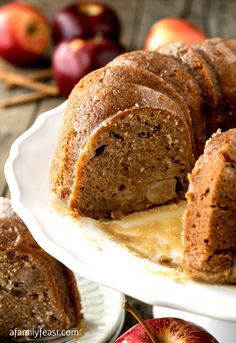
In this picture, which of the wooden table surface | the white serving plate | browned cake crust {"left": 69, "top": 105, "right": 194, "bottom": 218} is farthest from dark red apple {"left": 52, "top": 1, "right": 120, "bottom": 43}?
browned cake crust {"left": 69, "top": 105, "right": 194, "bottom": 218}

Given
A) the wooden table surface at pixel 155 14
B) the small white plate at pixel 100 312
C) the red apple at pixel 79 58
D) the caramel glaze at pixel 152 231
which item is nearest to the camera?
the caramel glaze at pixel 152 231

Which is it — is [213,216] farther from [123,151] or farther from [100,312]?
[100,312]

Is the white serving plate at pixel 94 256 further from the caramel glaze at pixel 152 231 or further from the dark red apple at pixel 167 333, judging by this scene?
the dark red apple at pixel 167 333

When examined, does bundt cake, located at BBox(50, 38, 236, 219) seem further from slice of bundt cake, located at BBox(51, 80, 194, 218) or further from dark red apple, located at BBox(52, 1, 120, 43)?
dark red apple, located at BBox(52, 1, 120, 43)

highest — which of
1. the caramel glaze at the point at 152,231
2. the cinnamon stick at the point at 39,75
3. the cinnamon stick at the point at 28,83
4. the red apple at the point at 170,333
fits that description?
the caramel glaze at the point at 152,231

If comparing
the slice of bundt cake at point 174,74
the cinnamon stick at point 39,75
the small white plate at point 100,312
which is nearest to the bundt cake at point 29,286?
the small white plate at point 100,312

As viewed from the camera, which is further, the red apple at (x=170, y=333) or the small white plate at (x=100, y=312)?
the small white plate at (x=100, y=312)

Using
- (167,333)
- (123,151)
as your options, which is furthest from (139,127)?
(167,333)
